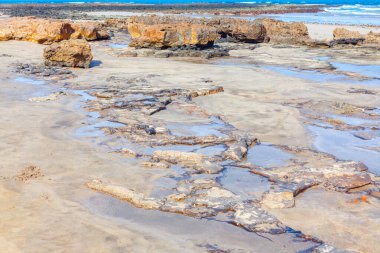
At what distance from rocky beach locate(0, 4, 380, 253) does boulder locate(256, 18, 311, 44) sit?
24.0 feet

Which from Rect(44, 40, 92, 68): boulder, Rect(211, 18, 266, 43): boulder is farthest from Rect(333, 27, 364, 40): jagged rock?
Rect(44, 40, 92, 68): boulder

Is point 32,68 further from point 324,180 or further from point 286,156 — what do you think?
point 324,180

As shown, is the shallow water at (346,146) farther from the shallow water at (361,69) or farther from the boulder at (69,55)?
the boulder at (69,55)

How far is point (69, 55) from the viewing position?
13.4 metres

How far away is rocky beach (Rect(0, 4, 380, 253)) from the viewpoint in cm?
437

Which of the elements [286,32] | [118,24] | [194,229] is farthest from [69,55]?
[118,24]

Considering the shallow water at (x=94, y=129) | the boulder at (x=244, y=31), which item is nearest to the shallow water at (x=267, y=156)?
the shallow water at (x=94, y=129)

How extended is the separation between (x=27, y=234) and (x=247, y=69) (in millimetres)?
10693

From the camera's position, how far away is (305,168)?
604 cm

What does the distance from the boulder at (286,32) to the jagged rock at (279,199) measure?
16.6 meters

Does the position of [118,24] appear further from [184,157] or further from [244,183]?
[244,183]

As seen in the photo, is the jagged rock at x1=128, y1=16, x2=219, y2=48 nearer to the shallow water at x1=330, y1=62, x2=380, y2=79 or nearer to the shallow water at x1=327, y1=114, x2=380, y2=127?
the shallow water at x1=330, y1=62, x2=380, y2=79

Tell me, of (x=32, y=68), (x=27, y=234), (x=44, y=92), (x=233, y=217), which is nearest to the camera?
(x=27, y=234)

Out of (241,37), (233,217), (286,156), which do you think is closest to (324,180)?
(286,156)
